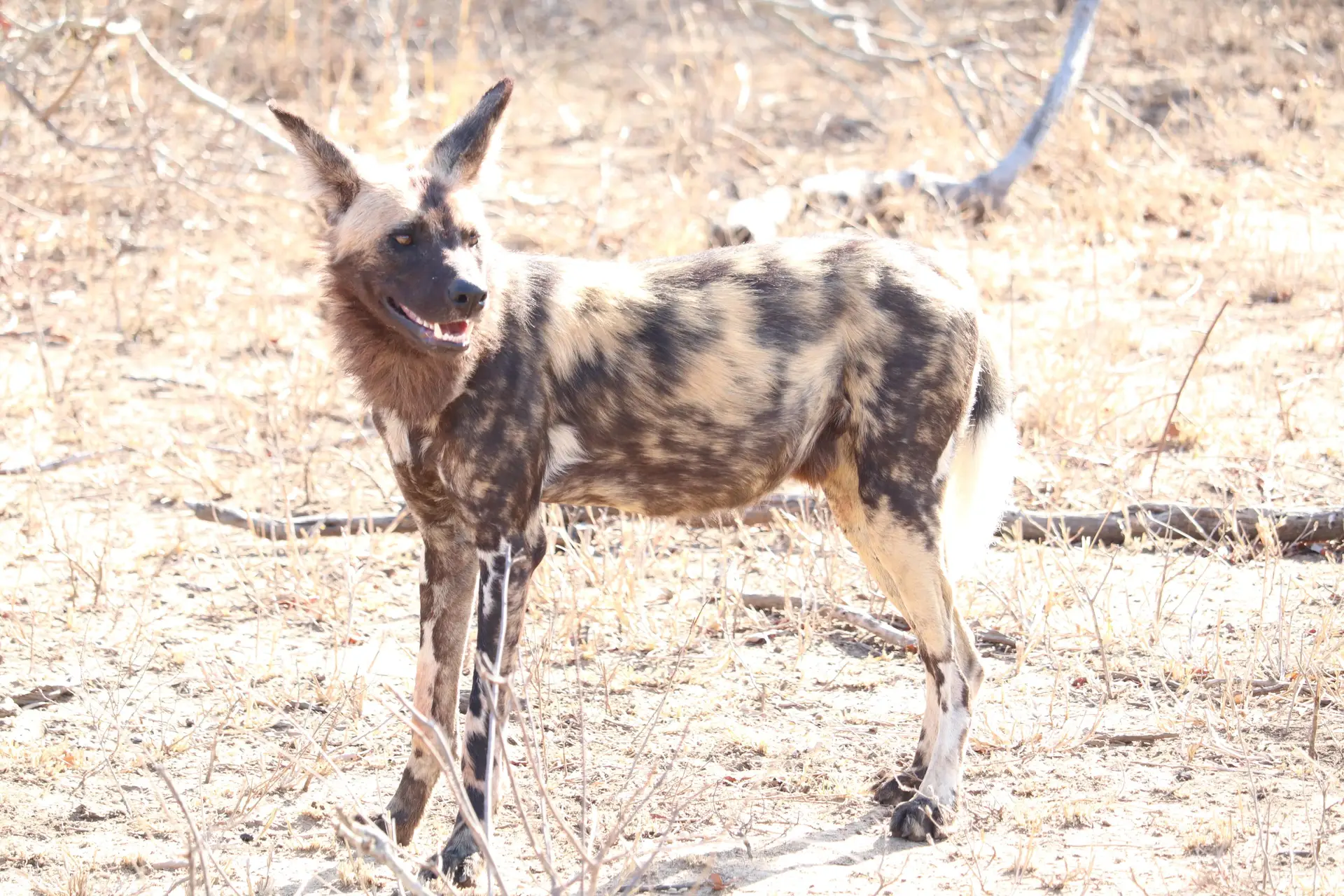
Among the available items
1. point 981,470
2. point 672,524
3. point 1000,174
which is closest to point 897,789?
point 981,470

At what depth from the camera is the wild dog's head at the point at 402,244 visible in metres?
2.97

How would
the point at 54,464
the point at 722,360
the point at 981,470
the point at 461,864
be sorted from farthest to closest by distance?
the point at 54,464 → the point at 981,470 → the point at 722,360 → the point at 461,864

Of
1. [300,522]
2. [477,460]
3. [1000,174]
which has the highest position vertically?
[1000,174]

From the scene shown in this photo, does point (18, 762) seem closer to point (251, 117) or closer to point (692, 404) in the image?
point (692, 404)

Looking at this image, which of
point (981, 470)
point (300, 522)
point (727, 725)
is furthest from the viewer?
point (300, 522)

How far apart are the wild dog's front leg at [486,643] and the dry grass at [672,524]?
0.32ft

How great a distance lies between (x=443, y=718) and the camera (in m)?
3.29

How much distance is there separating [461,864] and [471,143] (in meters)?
1.46

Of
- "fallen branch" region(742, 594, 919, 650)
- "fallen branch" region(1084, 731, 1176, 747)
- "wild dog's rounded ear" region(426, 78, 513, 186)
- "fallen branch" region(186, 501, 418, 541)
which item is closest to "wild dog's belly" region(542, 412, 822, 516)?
"wild dog's rounded ear" region(426, 78, 513, 186)

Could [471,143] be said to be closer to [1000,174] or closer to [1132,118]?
[1000,174]

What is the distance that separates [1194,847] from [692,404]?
1.32m

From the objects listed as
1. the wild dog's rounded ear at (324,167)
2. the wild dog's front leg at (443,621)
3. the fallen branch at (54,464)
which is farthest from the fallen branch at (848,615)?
the fallen branch at (54,464)

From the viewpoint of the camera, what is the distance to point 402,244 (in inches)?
120

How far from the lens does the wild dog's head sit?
9.74 feet
